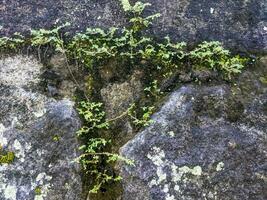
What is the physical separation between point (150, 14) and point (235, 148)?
3.90 ft

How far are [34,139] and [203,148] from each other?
108cm

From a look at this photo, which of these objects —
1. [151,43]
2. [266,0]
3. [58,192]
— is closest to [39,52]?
[151,43]

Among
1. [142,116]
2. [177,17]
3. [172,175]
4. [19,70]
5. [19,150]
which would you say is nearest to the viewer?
[172,175]

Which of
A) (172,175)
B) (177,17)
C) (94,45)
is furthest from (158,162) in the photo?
(177,17)

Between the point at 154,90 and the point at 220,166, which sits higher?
the point at 154,90

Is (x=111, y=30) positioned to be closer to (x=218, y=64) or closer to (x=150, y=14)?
(x=150, y=14)

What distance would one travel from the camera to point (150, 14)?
10.5 feet

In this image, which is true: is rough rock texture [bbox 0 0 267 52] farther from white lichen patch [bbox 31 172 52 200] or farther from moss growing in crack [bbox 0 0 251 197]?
white lichen patch [bbox 31 172 52 200]

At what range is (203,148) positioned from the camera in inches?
107

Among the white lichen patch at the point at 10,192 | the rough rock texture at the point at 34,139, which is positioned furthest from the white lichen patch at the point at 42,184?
the white lichen patch at the point at 10,192

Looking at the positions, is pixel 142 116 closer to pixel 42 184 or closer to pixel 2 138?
pixel 42 184

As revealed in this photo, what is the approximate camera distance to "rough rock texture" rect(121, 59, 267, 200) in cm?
260

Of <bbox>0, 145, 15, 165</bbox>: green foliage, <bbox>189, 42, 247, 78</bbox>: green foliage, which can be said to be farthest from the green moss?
<bbox>189, 42, 247, 78</bbox>: green foliage

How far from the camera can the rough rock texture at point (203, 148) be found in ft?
8.54
